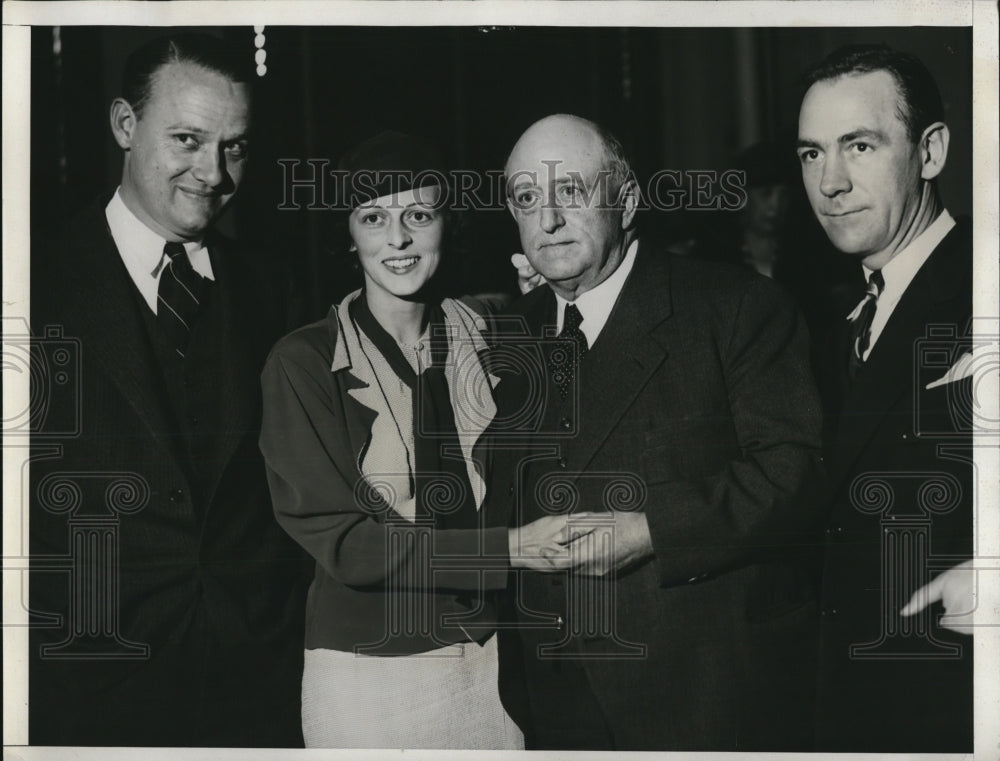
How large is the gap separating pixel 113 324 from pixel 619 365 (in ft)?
5.52

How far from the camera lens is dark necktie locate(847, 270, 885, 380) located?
3641mm

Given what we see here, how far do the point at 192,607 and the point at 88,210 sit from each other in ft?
4.49

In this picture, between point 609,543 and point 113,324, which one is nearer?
point 609,543

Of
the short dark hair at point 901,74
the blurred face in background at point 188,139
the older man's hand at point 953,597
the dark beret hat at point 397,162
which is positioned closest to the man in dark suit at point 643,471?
the dark beret hat at point 397,162

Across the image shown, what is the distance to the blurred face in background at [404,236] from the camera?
3.64m

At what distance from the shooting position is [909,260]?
145 inches

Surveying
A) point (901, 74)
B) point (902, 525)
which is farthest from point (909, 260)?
point (902, 525)

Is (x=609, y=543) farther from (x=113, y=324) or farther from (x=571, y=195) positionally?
(x=113, y=324)

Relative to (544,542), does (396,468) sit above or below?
above

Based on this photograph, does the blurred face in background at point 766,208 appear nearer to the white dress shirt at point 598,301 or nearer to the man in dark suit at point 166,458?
the white dress shirt at point 598,301

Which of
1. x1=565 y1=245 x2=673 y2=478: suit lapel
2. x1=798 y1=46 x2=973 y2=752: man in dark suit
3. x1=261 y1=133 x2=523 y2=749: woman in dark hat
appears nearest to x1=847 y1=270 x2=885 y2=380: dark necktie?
x1=798 y1=46 x2=973 y2=752: man in dark suit

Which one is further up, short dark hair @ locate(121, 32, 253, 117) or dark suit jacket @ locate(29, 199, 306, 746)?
A: short dark hair @ locate(121, 32, 253, 117)

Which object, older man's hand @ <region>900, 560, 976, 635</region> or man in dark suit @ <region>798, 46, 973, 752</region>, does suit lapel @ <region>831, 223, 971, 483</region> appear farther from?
older man's hand @ <region>900, 560, 976, 635</region>

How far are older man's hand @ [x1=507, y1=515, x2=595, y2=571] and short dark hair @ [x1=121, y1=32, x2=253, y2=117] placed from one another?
174 cm
